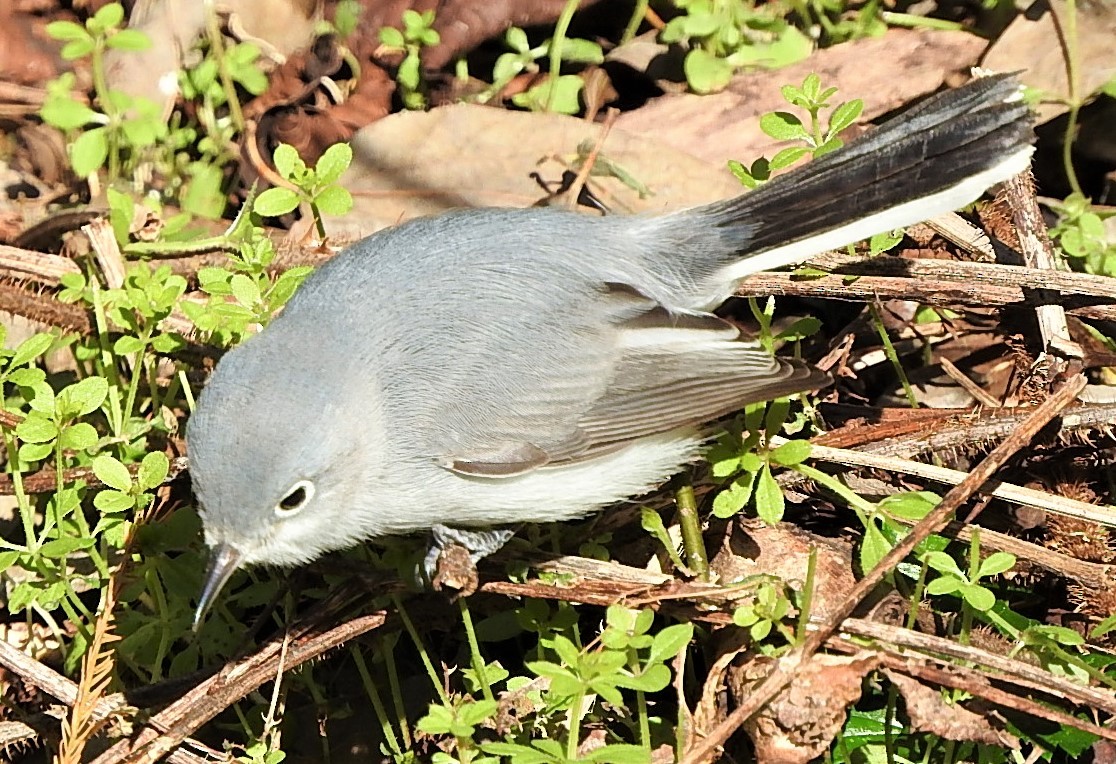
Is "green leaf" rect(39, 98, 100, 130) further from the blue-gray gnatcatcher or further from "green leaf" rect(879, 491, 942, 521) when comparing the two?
"green leaf" rect(879, 491, 942, 521)

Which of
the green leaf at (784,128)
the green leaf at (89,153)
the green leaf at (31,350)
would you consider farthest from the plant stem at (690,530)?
the green leaf at (89,153)

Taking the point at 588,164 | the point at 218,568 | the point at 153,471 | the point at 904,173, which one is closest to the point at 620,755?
the point at 218,568

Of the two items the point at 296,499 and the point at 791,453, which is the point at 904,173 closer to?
the point at 791,453

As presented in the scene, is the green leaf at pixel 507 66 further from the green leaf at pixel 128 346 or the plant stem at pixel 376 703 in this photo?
the plant stem at pixel 376 703

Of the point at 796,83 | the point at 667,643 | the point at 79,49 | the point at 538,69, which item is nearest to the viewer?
the point at 667,643

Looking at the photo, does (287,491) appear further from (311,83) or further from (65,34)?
(311,83)
